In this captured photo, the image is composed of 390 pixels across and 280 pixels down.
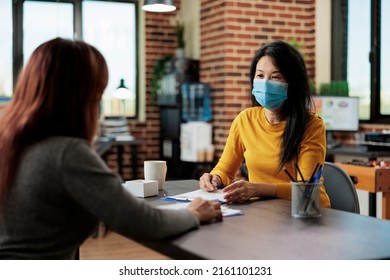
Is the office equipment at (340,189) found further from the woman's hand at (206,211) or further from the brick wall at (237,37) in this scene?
the brick wall at (237,37)

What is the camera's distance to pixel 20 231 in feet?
4.17

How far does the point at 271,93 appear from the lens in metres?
Result: 2.13

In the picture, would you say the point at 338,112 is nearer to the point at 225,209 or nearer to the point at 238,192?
the point at 238,192

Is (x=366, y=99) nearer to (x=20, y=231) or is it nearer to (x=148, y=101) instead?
(x=148, y=101)

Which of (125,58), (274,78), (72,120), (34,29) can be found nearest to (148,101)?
(125,58)

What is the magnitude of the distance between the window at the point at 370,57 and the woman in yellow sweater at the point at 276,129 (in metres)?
3.08

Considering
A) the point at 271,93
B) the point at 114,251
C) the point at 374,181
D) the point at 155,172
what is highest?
the point at 271,93

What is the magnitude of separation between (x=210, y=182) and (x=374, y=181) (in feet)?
5.76

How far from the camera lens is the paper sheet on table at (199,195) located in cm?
180

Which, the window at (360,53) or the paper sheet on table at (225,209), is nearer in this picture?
the paper sheet on table at (225,209)

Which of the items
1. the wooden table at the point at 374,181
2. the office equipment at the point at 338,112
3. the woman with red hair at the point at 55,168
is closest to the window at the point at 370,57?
the office equipment at the point at 338,112

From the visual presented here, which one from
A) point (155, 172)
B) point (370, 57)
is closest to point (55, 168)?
point (155, 172)

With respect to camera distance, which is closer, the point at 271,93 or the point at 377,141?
the point at 271,93

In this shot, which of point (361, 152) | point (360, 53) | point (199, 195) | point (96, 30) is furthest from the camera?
point (96, 30)
